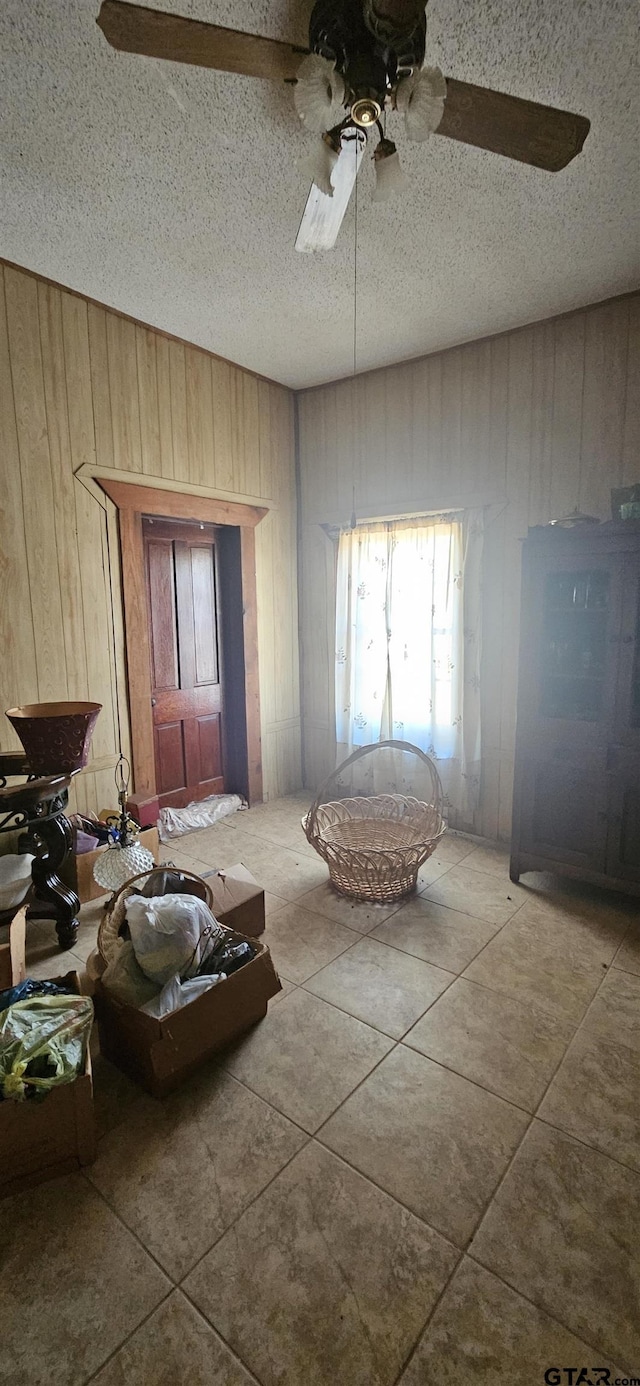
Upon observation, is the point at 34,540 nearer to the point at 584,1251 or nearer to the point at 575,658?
the point at 575,658

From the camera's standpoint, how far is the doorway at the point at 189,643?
10.8ft

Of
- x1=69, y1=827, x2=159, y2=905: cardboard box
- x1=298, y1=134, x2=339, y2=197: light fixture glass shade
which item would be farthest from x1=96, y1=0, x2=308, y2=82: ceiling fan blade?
x1=69, y1=827, x2=159, y2=905: cardboard box

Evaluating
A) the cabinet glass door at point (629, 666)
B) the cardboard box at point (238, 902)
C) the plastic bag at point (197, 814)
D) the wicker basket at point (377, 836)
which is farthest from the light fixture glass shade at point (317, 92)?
the plastic bag at point (197, 814)

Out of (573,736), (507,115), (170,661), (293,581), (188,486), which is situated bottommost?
(573,736)

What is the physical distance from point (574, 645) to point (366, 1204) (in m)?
2.32

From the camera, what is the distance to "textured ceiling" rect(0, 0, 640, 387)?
1532 mm

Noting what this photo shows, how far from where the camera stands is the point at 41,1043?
1.46 metres

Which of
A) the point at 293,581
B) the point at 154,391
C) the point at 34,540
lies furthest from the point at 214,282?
the point at 293,581

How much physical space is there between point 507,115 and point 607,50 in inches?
22.3

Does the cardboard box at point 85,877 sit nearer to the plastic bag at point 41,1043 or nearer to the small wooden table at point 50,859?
the small wooden table at point 50,859

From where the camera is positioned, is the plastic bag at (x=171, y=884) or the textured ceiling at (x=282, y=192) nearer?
the textured ceiling at (x=282, y=192)

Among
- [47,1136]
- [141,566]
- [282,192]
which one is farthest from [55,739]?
[282,192]

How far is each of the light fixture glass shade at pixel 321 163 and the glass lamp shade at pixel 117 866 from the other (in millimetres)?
2207

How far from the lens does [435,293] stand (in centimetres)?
280
